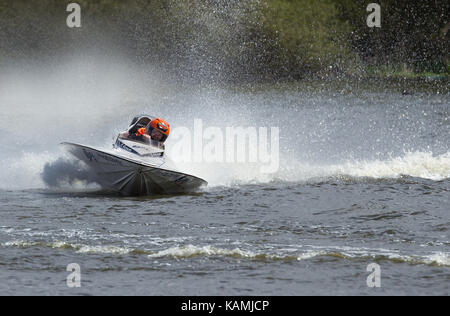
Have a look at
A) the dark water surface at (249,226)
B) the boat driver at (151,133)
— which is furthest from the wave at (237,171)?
the boat driver at (151,133)

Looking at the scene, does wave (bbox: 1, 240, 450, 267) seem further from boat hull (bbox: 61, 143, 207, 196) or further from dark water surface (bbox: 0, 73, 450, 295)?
boat hull (bbox: 61, 143, 207, 196)

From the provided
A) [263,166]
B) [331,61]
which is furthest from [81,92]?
[263,166]

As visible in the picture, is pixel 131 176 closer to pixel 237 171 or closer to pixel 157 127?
pixel 157 127

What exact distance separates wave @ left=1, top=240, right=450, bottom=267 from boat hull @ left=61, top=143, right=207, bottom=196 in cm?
447

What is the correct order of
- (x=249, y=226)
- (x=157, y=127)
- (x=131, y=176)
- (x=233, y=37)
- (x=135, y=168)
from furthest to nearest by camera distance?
(x=233, y=37) < (x=157, y=127) < (x=131, y=176) < (x=135, y=168) < (x=249, y=226)

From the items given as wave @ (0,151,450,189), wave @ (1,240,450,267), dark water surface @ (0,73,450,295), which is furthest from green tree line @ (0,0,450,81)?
wave @ (1,240,450,267)

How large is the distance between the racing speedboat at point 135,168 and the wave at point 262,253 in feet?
14.7

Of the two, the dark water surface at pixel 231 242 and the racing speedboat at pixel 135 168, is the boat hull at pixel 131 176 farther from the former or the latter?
the dark water surface at pixel 231 242

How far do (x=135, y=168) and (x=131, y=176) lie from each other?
9.7 inches

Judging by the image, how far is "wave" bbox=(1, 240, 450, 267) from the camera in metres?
11.6

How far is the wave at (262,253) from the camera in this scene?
37.9 ft

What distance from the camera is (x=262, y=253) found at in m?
12.0

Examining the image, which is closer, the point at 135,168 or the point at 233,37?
the point at 135,168

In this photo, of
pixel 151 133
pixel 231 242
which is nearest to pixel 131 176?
pixel 151 133
